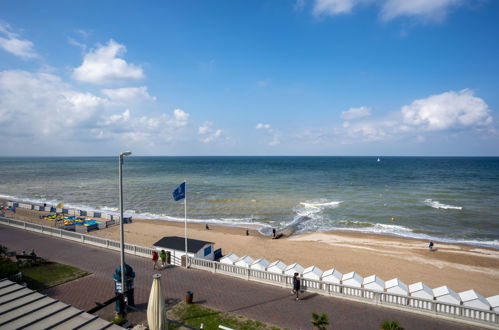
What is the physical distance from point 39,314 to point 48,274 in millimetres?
10109

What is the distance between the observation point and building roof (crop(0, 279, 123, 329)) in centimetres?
652

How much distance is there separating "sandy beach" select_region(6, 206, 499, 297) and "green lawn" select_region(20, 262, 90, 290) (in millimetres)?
11409

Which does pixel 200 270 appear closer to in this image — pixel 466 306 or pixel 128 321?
pixel 128 321

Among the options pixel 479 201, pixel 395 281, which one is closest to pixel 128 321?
pixel 395 281

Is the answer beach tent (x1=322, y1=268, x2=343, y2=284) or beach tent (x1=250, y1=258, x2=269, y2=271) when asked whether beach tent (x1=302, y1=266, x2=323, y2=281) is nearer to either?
beach tent (x1=322, y1=268, x2=343, y2=284)

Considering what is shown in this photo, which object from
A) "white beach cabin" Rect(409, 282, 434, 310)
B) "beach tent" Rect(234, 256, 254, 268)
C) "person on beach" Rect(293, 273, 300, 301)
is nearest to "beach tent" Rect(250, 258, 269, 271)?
"beach tent" Rect(234, 256, 254, 268)

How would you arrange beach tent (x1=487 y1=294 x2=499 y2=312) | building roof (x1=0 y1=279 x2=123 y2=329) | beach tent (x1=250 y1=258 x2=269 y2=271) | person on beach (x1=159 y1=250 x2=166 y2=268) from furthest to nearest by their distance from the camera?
person on beach (x1=159 y1=250 x2=166 y2=268) → beach tent (x1=250 y1=258 x2=269 y2=271) → beach tent (x1=487 y1=294 x2=499 y2=312) → building roof (x1=0 y1=279 x2=123 y2=329)

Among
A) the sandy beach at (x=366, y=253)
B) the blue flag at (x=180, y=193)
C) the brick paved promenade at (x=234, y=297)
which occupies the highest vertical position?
the blue flag at (x=180, y=193)

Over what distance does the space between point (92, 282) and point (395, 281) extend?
49.5 ft

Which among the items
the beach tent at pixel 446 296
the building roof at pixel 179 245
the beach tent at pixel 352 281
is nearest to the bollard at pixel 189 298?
the building roof at pixel 179 245

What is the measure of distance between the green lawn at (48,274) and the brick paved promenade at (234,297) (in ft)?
1.80

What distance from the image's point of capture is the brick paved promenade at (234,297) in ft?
35.8

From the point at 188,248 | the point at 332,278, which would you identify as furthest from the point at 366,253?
the point at 188,248

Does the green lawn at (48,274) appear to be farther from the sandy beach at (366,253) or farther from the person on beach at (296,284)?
the sandy beach at (366,253)
